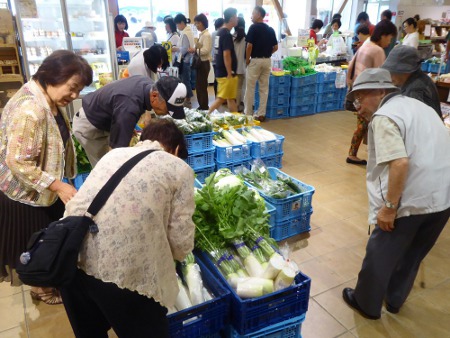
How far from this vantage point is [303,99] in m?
7.45

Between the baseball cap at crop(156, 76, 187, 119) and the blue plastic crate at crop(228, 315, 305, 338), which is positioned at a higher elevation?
the baseball cap at crop(156, 76, 187, 119)

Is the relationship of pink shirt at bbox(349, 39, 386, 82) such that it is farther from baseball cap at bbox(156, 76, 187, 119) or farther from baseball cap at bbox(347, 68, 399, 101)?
baseball cap at bbox(156, 76, 187, 119)

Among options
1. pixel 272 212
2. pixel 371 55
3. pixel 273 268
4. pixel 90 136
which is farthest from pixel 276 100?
pixel 273 268

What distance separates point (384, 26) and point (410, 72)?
2.11 m

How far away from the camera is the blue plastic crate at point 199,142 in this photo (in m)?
3.95

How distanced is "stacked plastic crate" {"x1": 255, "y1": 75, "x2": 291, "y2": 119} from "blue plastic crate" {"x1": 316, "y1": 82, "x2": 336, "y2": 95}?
2.58ft

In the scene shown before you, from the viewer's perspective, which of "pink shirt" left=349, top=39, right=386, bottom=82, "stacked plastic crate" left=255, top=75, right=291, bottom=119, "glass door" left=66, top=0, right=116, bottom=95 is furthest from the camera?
"stacked plastic crate" left=255, top=75, right=291, bottom=119

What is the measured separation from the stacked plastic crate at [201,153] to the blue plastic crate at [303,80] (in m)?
3.63

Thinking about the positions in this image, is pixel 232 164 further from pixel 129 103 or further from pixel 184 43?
pixel 184 43

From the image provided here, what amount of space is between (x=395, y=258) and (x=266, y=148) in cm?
230

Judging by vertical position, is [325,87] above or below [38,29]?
below

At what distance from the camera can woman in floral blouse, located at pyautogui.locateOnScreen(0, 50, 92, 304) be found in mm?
1941

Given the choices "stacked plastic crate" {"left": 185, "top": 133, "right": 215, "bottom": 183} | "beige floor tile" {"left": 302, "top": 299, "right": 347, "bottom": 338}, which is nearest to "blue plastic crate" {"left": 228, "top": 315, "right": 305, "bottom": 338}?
"beige floor tile" {"left": 302, "top": 299, "right": 347, "bottom": 338}

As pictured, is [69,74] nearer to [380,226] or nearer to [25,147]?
[25,147]
